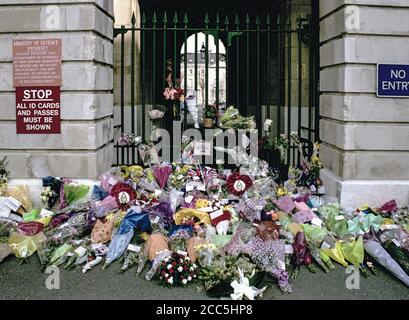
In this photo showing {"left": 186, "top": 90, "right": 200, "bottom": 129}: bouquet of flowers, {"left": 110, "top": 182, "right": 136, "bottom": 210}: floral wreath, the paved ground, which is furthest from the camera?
{"left": 186, "top": 90, "right": 200, "bottom": 129}: bouquet of flowers

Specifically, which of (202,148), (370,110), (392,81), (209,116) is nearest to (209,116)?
(209,116)

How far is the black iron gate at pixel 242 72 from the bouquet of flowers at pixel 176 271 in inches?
165

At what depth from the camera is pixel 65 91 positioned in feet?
25.7

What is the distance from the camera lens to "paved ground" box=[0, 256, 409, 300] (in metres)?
5.09

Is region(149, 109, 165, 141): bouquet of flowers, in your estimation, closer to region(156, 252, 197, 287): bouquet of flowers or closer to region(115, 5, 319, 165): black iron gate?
region(115, 5, 319, 165): black iron gate

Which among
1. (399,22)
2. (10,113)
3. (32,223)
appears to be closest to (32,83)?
(10,113)

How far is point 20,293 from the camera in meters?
5.14

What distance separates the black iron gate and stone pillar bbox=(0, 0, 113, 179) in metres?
1.20

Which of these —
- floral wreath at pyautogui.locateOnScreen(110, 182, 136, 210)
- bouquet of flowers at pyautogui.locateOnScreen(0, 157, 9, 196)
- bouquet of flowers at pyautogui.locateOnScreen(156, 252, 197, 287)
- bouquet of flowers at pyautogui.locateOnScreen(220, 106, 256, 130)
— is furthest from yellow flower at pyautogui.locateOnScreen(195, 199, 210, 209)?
bouquet of flowers at pyautogui.locateOnScreen(0, 157, 9, 196)

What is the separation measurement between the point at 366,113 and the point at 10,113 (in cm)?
604

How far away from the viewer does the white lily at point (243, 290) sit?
4.98 meters

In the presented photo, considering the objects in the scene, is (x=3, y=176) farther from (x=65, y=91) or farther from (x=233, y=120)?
(x=233, y=120)
